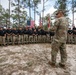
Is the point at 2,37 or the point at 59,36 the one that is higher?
the point at 59,36

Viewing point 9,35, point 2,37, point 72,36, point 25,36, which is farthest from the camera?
point 72,36

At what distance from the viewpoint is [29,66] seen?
6062 millimetres

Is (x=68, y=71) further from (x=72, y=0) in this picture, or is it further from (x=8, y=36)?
(x=72, y=0)

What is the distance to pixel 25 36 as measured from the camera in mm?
12883

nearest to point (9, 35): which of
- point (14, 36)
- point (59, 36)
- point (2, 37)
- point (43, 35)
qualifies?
point (14, 36)

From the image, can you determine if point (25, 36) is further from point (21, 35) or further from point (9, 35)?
point (9, 35)

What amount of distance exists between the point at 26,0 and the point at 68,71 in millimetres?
27125

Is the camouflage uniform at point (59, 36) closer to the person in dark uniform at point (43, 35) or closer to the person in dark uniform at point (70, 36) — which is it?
the person in dark uniform at point (43, 35)

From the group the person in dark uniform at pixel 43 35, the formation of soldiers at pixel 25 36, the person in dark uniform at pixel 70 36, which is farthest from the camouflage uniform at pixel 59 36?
the person in dark uniform at pixel 70 36

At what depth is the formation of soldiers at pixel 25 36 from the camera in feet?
39.2

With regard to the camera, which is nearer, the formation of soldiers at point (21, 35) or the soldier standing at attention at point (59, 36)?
the soldier standing at attention at point (59, 36)

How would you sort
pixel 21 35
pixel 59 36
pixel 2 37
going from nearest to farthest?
pixel 59 36 < pixel 2 37 < pixel 21 35

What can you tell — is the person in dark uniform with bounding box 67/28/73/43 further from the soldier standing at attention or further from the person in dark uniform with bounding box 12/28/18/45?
the soldier standing at attention

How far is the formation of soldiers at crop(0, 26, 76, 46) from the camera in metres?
11.9
